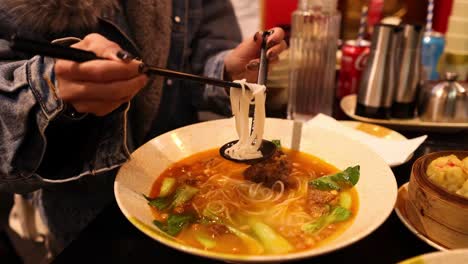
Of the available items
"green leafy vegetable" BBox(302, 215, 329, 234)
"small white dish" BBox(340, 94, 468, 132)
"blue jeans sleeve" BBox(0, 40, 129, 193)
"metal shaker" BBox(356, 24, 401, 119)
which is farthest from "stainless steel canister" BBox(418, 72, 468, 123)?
"blue jeans sleeve" BBox(0, 40, 129, 193)

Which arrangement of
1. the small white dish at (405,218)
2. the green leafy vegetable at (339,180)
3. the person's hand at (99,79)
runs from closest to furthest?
the person's hand at (99,79) → the small white dish at (405,218) → the green leafy vegetable at (339,180)

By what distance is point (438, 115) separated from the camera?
75.4 inches

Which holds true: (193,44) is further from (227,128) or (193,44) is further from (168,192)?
(168,192)

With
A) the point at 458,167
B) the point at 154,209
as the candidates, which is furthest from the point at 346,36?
the point at 154,209

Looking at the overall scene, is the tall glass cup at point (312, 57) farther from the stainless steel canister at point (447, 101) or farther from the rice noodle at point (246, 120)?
the rice noodle at point (246, 120)

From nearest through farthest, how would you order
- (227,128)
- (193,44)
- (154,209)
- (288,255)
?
(288,255), (154,209), (227,128), (193,44)

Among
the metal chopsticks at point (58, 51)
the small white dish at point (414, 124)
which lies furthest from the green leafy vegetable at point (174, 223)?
the small white dish at point (414, 124)

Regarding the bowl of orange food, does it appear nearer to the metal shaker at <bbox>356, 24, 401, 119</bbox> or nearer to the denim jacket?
the denim jacket

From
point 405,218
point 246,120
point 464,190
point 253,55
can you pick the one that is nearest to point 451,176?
point 464,190

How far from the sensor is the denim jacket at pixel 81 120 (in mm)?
1094

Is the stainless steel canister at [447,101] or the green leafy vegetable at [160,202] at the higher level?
the stainless steel canister at [447,101]

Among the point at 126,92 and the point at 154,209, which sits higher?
the point at 126,92

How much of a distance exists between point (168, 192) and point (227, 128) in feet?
1.31

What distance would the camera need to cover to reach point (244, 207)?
1.22 m
